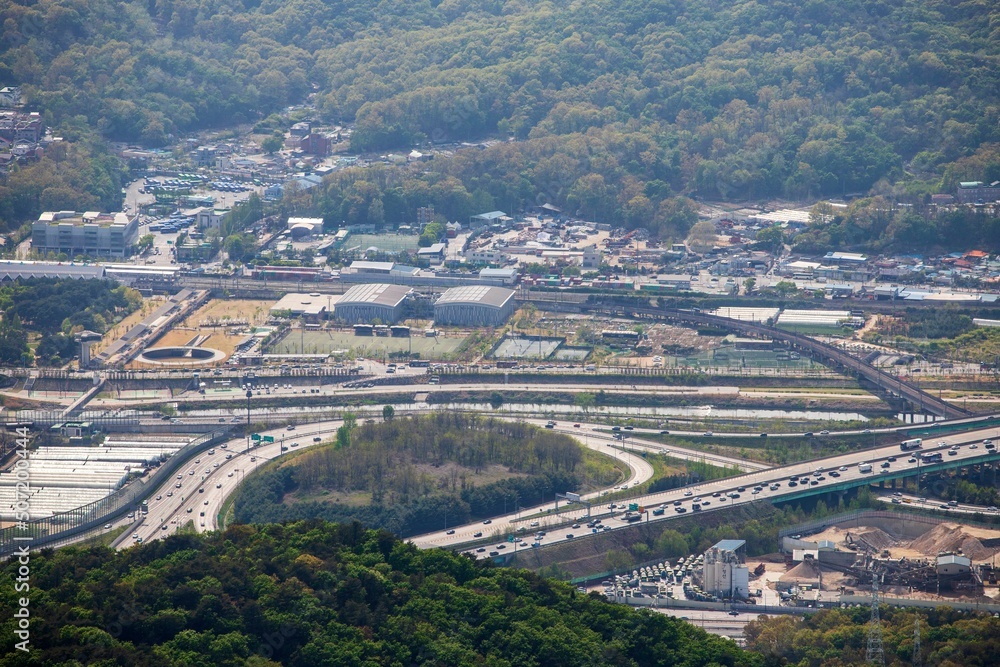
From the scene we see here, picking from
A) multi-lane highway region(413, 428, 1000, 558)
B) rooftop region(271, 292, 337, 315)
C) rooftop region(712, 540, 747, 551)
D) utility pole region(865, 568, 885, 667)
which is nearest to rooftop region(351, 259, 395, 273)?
rooftop region(271, 292, 337, 315)

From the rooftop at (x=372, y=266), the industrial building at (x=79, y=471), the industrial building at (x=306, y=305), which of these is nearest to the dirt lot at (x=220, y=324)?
the industrial building at (x=306, y=305)

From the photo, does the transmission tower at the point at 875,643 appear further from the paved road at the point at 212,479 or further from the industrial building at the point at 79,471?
the industrial building at the point at 79,471

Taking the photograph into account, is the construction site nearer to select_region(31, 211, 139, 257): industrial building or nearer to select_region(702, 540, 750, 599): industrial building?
select_region(702, 540, 750, 599): industrial building

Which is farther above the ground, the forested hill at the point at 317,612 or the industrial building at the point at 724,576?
the forested hill at the point at 317,612

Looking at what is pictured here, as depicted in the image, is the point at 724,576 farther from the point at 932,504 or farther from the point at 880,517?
the point at 932,504

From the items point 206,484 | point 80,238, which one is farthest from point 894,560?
point 80,238
